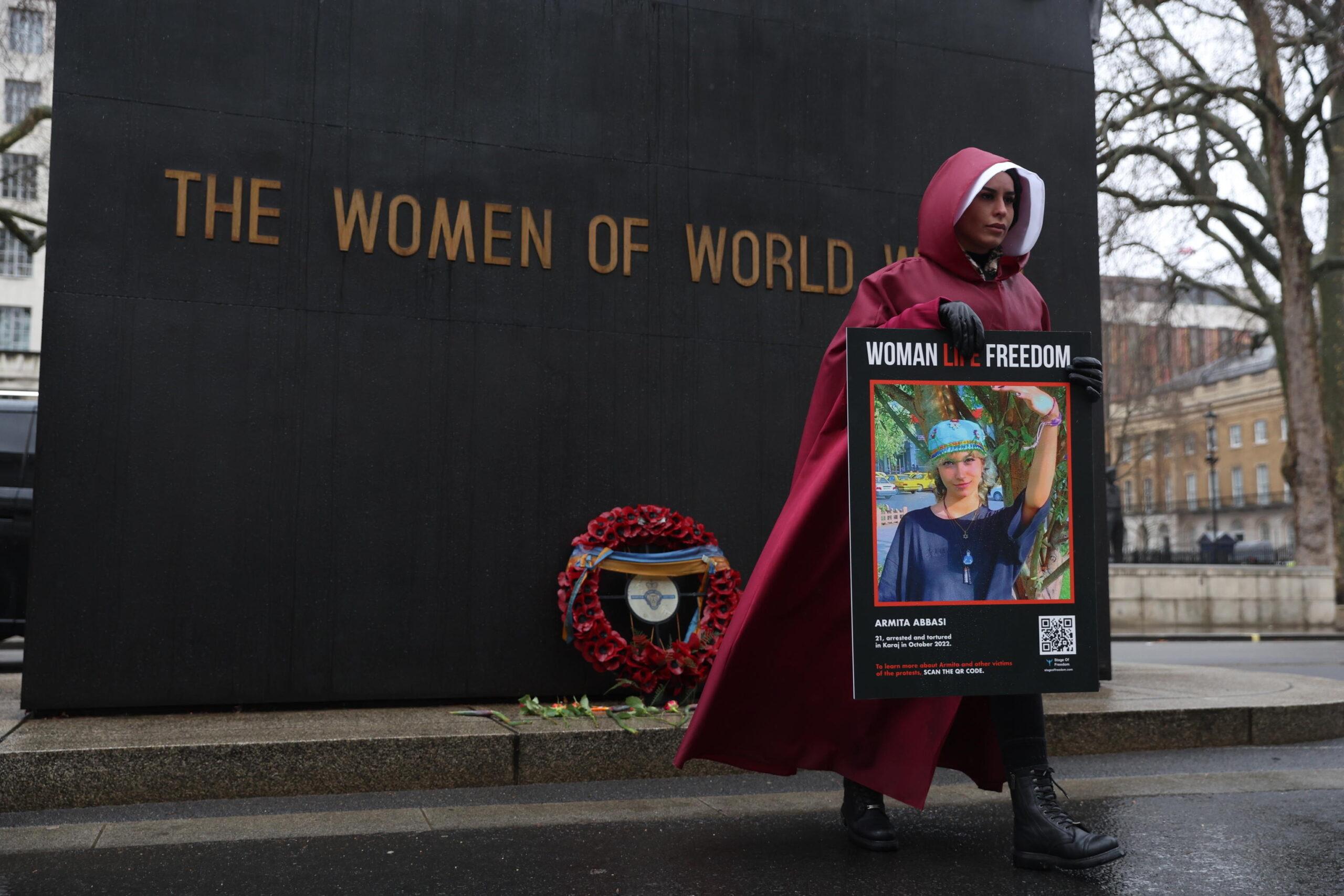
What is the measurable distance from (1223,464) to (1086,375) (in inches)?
2853

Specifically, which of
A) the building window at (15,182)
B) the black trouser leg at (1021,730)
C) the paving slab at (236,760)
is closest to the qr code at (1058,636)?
the black trouser leg at (1021,730)

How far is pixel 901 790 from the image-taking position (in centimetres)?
333

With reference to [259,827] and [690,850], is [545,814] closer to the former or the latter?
[690,850]

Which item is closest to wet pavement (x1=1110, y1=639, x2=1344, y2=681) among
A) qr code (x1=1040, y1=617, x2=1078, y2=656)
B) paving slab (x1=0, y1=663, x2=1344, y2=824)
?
paving slab (x1=0, y1=663, x2=1344, y2=824)

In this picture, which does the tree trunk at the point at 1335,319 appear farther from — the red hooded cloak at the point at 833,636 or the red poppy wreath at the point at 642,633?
the red hooded cloak at the point at 833,636

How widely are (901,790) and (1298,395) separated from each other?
73.7 ft

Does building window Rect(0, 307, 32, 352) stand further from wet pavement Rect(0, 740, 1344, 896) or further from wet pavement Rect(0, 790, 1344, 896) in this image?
wet pavement Rect(0, 790, 1344, 896)

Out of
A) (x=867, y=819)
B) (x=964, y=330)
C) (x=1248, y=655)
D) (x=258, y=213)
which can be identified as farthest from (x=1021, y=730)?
(x=1248, y=655)

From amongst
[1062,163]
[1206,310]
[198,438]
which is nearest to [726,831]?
[198,438]

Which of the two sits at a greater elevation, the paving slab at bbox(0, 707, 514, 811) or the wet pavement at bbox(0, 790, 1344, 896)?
the paving slab at bbox(0, 707, 514, 811)

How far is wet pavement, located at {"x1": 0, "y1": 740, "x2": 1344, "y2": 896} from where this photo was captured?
10.1 ft

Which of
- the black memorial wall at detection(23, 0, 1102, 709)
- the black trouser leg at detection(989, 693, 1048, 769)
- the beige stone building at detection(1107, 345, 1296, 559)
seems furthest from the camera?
the beige stone building at detection(1107, 345, 1296, 559)

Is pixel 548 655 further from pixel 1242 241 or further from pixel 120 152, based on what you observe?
pixel 1242 241

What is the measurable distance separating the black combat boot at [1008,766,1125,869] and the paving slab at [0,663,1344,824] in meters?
1.03
